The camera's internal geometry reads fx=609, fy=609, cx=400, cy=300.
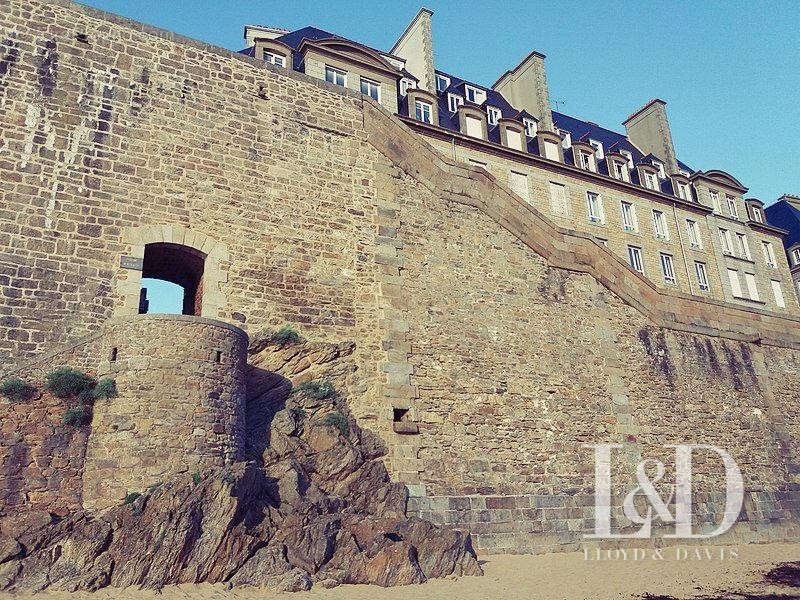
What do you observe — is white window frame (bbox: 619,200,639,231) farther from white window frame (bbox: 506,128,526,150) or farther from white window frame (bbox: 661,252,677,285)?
white window frame (bbox: 506,128,526,150)

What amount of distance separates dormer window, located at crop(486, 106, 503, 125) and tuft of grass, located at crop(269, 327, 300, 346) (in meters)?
18.1

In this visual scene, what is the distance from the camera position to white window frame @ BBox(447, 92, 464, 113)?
25.9 metres

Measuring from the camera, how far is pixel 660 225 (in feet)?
92.4

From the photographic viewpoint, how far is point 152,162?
37.1 ft

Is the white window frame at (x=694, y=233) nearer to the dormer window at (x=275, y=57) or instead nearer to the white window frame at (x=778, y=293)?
the white window frame at (x=778, y=293)

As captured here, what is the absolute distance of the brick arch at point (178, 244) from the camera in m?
10.2

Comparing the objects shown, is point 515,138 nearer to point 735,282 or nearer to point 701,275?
point 701,275

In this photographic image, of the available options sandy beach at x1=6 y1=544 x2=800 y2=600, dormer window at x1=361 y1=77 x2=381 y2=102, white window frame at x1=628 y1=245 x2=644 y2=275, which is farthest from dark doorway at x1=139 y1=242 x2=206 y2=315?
white window frame at x1=628 y1=245 x2=644 y2=275

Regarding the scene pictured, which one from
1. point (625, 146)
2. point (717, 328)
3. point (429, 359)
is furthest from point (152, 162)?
point (625, 146)

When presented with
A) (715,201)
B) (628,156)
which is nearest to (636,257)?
(628,156)

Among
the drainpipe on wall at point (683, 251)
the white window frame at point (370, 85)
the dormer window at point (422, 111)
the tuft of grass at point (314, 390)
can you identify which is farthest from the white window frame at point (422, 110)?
the tuft of grass at point (314, 390)

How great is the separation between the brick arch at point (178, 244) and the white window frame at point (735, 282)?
26.4 meters

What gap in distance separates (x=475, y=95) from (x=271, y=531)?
23.8 meters

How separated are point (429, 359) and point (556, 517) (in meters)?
4.01
